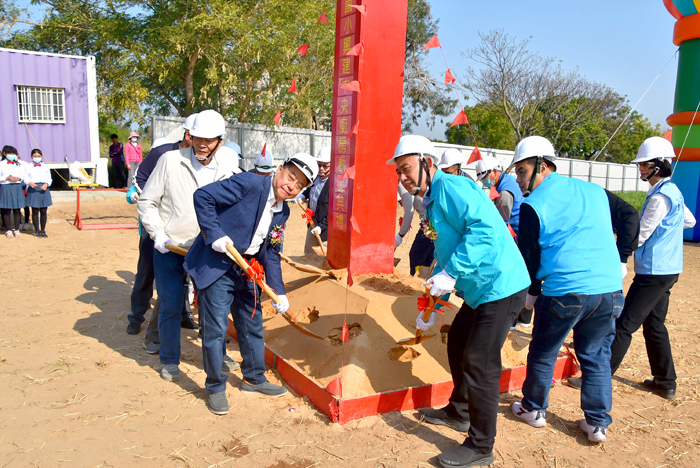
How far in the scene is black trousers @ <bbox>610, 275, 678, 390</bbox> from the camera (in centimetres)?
396

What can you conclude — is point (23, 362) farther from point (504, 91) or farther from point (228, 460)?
point (504, 91)

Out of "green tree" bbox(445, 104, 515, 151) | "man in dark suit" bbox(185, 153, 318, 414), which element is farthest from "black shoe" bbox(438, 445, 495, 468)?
"green tree" bbox(445, 104, 515, 151)

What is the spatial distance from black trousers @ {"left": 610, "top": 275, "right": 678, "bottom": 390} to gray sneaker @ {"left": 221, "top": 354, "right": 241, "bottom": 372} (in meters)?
3.22

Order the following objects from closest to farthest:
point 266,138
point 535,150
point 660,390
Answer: point 535,150
point 660,390
point 266,138

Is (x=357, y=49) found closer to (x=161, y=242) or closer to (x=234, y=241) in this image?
(x=234, y=241)

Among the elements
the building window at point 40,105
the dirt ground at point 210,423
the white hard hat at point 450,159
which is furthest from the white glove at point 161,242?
the building window at point 40,105

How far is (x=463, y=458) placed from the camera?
2.96 metres

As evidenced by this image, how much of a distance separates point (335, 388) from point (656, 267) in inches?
107

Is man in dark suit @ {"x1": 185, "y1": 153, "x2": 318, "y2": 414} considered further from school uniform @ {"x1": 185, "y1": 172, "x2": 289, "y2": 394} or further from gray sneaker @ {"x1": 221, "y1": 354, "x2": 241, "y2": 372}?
gray sneaker @ {"x1": 221, "y1": 354, "x2": 241, "y2": 372}

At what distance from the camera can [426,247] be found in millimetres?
5840

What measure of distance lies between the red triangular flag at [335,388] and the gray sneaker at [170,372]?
1.33 metres

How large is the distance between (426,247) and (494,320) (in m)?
2.92

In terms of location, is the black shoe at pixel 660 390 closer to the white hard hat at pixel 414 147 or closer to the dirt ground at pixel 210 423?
the dirt ground at pixel 210 423

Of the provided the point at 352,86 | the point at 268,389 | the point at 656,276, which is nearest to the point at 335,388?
the point at 268,389
